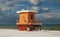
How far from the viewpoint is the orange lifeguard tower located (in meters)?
21.6

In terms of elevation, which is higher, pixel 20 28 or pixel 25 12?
pixel 25 12

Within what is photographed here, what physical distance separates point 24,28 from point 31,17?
156 cm

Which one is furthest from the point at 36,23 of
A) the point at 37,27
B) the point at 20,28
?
the point at 20,28

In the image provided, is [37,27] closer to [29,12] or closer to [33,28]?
[33,28]

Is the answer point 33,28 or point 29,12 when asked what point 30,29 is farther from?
point 29,12

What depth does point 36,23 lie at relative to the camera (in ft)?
71.6

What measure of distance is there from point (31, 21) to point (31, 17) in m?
0.49

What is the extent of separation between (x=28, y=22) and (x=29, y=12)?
1102mm

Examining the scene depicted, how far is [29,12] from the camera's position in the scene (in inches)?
867

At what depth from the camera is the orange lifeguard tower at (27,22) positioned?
21.6 meters

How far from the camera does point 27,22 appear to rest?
21.9 meters

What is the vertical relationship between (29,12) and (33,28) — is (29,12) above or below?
above

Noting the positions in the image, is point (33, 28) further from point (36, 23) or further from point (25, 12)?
point (25, 12)

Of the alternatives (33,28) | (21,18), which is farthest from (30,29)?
(21,18)
